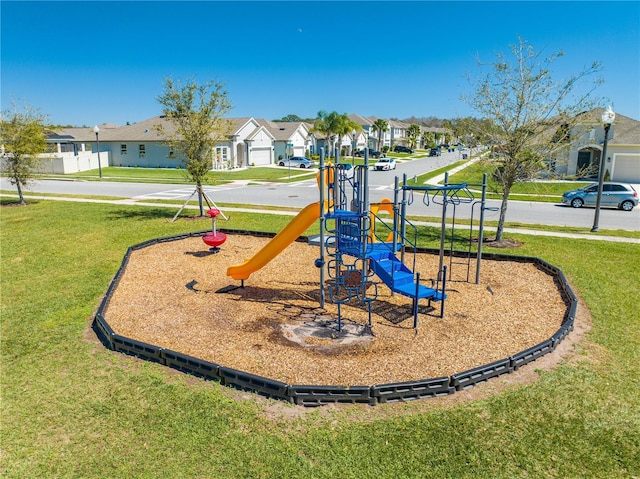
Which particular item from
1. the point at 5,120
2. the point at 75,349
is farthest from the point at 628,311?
the point at 5,120

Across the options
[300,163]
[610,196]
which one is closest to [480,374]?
[610,196]

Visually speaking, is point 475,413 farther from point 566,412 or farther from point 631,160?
point 631,160

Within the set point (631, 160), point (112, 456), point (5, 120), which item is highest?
point (5, 120)

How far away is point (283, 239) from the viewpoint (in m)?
9.55

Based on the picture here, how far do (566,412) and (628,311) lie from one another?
4.67m

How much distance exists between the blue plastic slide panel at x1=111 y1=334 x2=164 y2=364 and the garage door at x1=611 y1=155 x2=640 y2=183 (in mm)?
40467

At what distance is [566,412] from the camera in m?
5.96

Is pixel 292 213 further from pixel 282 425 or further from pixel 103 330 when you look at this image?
pixel 282 425

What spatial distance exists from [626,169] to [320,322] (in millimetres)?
37846

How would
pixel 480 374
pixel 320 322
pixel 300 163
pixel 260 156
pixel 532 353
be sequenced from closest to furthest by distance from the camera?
pixel 480 374 < pixel 532 353 < pixel 320 322 < pixel 300 163 < pixel 260 156

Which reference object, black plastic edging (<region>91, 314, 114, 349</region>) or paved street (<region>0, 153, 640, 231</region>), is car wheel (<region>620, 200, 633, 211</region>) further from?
black plastic edging (<region>91, 314, 114, 349</region>)

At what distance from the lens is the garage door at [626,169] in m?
36.0

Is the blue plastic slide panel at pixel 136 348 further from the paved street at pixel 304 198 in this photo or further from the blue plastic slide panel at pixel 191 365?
the paved street at pixel 304 198

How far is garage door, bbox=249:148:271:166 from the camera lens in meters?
53.4
